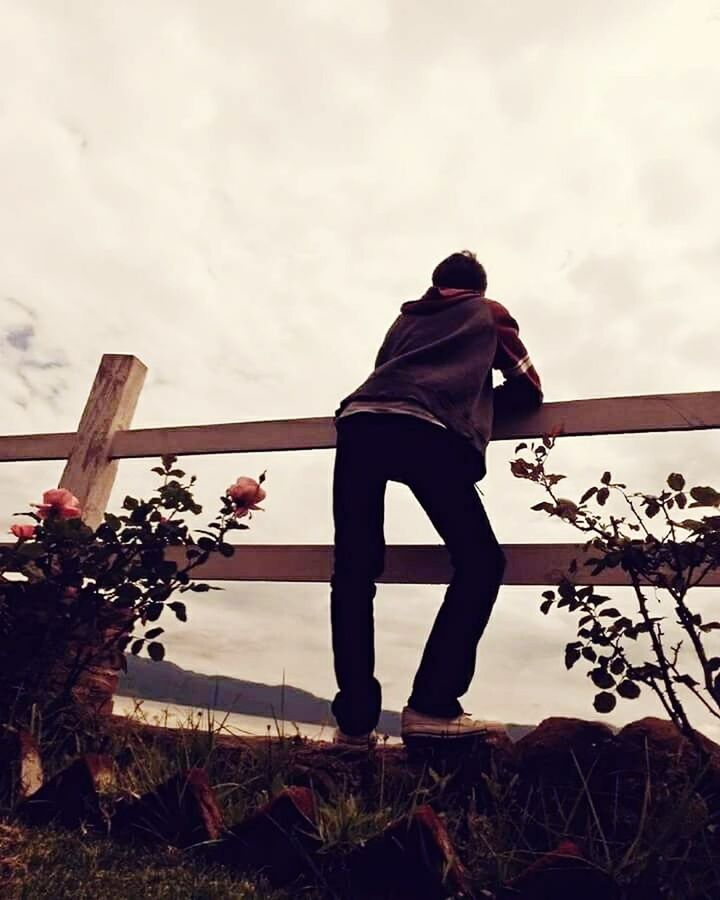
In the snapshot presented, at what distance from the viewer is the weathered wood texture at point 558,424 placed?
106 inches

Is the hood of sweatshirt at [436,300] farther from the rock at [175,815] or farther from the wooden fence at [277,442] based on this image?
the rock at [175,815]

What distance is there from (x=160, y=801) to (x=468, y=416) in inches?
54.1

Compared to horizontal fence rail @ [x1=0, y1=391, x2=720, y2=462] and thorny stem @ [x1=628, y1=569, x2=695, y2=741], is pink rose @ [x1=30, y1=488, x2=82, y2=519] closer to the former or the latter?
horizontal fence rail @ [x1=0, y1=391, x2=720, y2=462]

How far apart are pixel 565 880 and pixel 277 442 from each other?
1.96 m

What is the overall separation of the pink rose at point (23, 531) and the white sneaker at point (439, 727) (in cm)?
140

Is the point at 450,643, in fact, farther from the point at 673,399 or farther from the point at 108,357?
the point at 108,357

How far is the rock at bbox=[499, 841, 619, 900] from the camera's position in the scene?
1.70 meters

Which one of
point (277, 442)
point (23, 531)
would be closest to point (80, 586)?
point (23, 531)

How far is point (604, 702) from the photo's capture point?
218 cm

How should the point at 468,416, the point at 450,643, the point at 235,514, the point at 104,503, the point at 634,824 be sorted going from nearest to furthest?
1. the point at 634,824
2. the point at 450,643
3. the point at 468,416
4. the point at 235,514
5. the point at 104,503

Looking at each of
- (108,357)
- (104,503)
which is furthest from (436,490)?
(108,357)

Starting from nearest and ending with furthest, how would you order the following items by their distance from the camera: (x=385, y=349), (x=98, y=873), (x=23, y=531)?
(x=98, y=873) → (x=23, y=531) → (x=385, y=349)

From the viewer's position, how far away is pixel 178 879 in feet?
6.09

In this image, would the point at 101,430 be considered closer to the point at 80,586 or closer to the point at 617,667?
the point at 80,586
